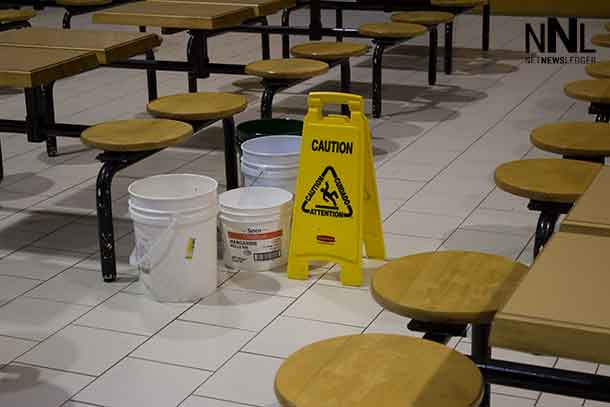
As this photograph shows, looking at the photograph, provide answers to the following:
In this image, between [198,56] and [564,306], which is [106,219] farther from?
[564,306]

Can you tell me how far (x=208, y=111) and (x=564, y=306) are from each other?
127 inches

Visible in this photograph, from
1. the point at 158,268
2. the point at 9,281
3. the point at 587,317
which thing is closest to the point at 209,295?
the point at 158,268

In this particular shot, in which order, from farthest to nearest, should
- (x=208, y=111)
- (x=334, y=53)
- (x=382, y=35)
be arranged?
(x=382, y=35)
(x=334, y=53)
(x=208, y=111)

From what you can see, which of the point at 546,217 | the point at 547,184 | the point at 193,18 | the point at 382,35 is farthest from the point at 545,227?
the point at 382,35

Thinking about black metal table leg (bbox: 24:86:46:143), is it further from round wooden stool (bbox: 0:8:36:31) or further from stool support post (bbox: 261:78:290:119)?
round wooden stool (bbox: 0:8:36:31)

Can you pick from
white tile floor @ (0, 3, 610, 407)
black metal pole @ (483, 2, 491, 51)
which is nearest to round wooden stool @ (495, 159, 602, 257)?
white tile floor @ (0, 3, 610, 407)

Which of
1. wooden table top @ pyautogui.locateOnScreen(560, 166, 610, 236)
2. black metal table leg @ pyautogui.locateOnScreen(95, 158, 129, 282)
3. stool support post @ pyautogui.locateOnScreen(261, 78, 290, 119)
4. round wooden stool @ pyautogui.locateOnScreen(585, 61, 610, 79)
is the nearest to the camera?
wooden table top @ pyautogui.locateOnScreen(560, 166, 610, 236)

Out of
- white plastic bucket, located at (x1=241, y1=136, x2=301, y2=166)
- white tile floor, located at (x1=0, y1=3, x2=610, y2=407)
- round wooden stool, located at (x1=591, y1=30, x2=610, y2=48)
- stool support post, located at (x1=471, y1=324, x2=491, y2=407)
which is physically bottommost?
white tile floor, located at (x1=0, y1=3, x2=610, y2=407)

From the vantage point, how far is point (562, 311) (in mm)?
2033

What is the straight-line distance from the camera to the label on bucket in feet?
15.0

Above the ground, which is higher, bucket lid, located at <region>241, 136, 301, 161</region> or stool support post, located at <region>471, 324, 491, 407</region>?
bucket lid, located at <region>241, 136, 301, 161</region>

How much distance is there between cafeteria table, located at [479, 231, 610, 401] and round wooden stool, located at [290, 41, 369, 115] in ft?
14.0

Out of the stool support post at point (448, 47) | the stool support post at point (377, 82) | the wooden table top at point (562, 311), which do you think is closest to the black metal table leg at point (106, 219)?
the wooden table top at point (562, 311)

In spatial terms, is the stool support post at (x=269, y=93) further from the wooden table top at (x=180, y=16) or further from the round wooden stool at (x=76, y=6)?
the round wooden stool at (x=76, y=6)
